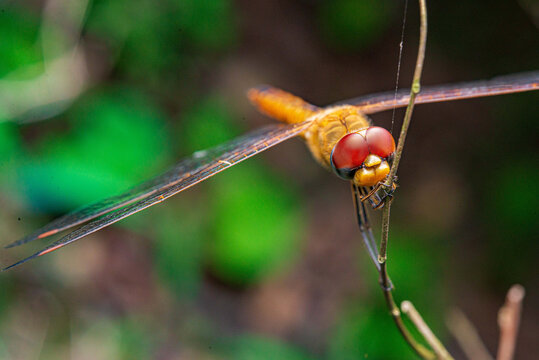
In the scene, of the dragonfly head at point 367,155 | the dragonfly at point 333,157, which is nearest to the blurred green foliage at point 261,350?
the dragonfly at point 333,157

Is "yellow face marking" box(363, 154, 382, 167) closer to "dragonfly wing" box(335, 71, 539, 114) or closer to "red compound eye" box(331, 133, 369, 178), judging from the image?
"red compound eye" box(331, 133, 369, 178)

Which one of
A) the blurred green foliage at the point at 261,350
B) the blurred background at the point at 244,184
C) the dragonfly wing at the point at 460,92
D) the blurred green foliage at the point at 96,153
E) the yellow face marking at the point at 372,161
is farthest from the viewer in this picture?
the blurred green foliage at the point at 261,350

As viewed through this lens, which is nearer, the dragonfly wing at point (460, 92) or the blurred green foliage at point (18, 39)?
the dragonfly wing at point (460, 92)

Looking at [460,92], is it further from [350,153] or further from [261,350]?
[261,350]

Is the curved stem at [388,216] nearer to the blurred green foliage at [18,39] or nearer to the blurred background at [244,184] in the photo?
the blurred background at [244,184]

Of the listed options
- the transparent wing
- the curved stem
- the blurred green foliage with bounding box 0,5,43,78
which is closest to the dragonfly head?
the curved stem

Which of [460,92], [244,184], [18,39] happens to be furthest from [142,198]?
[18,39]

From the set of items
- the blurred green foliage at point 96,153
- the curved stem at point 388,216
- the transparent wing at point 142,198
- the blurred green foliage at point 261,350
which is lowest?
the blurred green foliage at point 261,350
